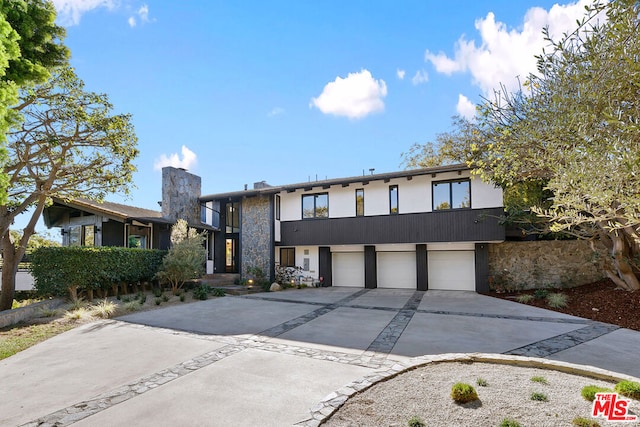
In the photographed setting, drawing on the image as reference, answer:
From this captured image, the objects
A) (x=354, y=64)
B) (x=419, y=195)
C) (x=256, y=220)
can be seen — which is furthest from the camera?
(x=256, y=220)

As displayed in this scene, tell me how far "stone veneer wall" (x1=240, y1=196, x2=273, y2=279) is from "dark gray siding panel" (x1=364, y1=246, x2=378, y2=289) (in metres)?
5.14

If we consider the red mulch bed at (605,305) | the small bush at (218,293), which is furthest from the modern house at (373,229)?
the small bush at (218,293)

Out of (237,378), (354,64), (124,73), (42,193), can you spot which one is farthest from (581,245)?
(42,193)

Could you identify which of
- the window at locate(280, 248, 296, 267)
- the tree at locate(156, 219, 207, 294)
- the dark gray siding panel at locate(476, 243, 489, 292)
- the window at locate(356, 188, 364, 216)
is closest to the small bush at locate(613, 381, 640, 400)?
the dark gray siding panel at locate(476, 243, 489, 292)

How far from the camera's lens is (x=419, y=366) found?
5012mm

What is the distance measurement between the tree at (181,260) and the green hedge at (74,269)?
1764mm

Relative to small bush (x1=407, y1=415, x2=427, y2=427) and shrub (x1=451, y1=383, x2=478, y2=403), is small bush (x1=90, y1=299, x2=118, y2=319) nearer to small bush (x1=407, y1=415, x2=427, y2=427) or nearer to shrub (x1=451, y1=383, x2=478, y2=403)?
small bush (x1=407, y1=415, x2=427, y2=427)

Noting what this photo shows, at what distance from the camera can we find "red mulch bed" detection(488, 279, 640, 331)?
903 cm

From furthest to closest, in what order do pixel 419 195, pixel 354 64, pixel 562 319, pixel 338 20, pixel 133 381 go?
pixel 419 195
pixel 354 64
pixel 338 20
pixel 562 319
pixel 133 381

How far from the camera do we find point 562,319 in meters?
9.24

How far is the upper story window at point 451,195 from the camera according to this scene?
48.0ft

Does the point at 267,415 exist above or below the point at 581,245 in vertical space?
below

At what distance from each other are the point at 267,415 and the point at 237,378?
52.9 inches

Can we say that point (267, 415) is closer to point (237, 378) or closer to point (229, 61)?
point (237, 378)
